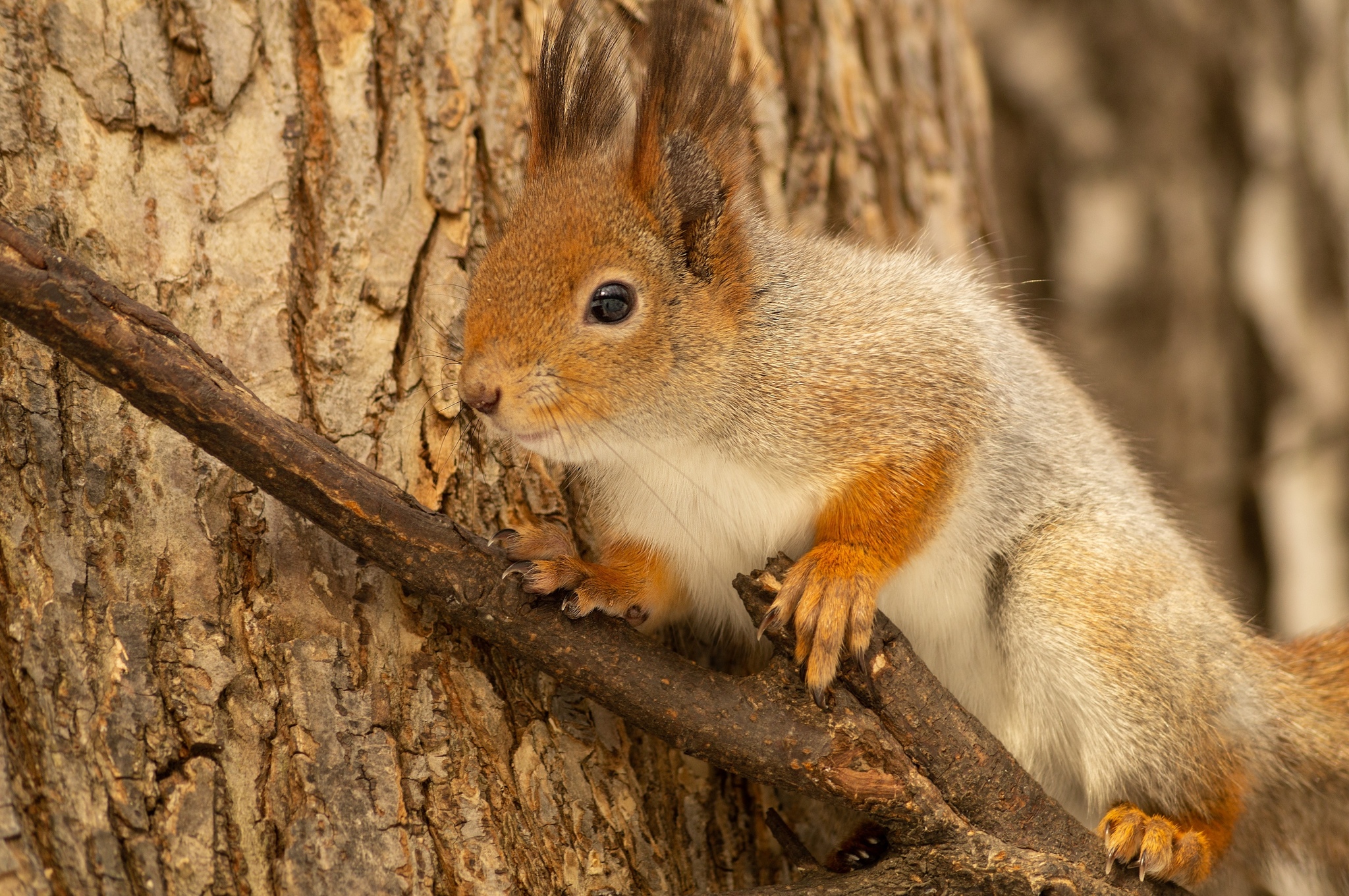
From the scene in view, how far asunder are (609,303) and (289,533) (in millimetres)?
774

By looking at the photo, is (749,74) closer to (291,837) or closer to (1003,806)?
(1003,806)

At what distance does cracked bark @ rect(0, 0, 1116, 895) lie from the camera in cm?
204

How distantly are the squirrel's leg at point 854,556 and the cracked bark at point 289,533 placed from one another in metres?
0.17

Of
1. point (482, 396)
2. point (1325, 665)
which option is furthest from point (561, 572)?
point (1325, 665)

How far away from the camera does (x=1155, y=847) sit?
7.83 feet

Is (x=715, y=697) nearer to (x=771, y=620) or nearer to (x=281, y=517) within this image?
(x=771, y=620)

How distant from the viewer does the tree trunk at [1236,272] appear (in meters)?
4.69

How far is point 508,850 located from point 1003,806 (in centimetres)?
96

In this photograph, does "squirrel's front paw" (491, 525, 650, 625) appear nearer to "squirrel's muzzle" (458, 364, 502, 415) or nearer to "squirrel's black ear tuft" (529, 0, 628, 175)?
"squirrel's muzzle" (458, 364, 502, 415)

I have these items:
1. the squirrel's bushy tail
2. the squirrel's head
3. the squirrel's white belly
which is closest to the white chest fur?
the squirrel's white belly

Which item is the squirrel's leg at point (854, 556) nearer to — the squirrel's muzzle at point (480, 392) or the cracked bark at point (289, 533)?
the cracked bark at point (289, 533)

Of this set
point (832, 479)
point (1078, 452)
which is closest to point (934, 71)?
point (1078, 452)

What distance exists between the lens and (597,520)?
2729 mm

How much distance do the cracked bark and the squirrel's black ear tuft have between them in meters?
0.34
